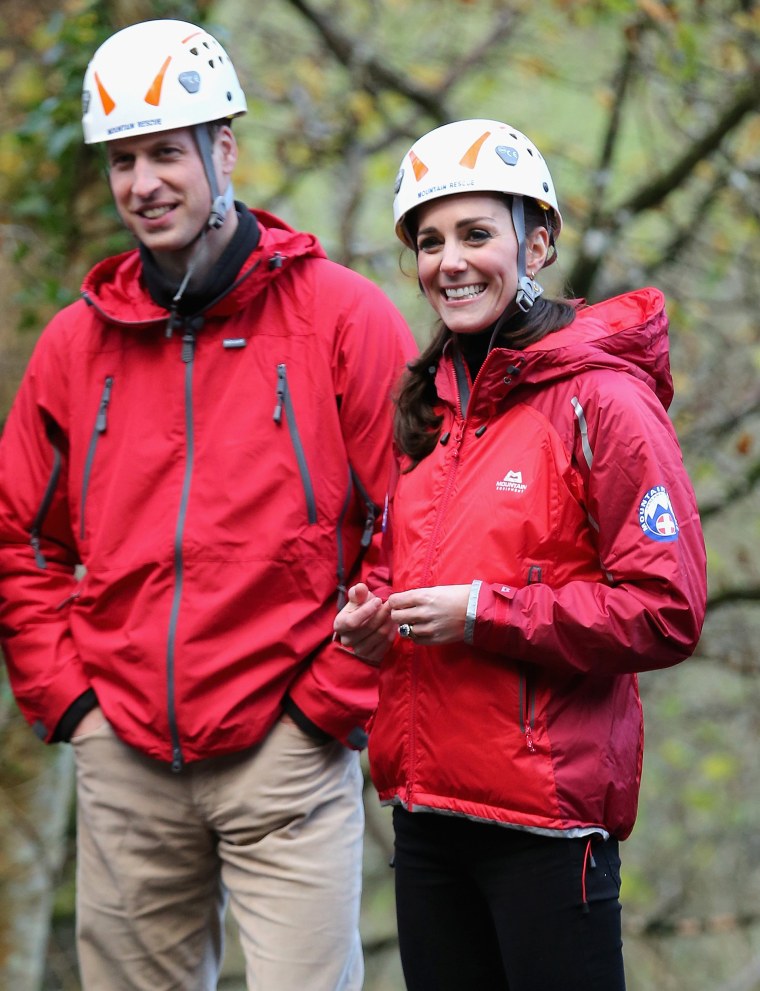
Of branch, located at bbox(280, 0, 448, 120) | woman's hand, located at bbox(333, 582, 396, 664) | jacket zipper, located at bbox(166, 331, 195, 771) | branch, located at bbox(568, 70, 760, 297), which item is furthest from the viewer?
branch, located at bbox(280, 0, 448, 120)

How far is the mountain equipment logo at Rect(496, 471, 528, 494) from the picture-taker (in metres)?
2.66

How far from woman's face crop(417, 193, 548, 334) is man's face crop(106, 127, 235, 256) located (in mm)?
781

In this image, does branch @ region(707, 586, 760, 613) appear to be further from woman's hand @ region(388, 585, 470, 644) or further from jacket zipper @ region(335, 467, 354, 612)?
woman's hand @ region(388, 585, 470, 644)

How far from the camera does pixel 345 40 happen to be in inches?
295

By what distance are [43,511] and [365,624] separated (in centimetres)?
120

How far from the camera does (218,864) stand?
3520 millimetres

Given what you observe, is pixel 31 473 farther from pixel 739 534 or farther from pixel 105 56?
pixel 739 534

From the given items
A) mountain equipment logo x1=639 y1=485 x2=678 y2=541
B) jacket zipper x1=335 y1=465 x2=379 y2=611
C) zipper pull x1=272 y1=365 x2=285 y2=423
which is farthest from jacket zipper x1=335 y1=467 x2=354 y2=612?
mountain equipment logo x1=639 y1=485 x2=678 y2=541

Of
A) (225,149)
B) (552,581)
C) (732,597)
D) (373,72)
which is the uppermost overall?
(373,72)

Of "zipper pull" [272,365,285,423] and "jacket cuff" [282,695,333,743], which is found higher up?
"zipper pull" [272,365,285,423]

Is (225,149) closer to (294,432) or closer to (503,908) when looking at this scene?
(294,432)

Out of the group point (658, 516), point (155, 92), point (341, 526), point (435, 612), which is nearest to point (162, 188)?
point (155, 92)

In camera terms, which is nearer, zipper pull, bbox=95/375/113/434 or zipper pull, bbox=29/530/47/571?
zipper pull, bbox=95/375/113/434

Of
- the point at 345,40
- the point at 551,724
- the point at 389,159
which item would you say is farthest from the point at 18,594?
the point at 389,159
